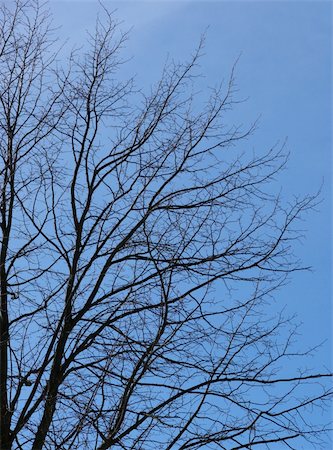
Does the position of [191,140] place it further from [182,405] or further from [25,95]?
[182,405]

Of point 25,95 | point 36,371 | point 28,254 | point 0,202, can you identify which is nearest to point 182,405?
point 36,371

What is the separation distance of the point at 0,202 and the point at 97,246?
2.50 feet

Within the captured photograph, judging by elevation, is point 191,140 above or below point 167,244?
above

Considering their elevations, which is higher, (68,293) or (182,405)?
(68,293)

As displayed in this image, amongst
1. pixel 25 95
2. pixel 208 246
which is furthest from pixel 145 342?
pixel 25 95

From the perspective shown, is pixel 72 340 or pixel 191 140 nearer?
pixel 72 340

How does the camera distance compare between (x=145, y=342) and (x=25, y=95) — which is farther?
(x=25, y=95)

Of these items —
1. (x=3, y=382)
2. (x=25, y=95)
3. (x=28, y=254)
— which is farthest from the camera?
(x=25, y=95)

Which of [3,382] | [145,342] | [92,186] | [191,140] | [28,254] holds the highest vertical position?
[191,140]

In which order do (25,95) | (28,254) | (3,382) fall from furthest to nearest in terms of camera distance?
(25,95) → (28,254) → (3,382)

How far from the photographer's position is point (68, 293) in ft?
19.6

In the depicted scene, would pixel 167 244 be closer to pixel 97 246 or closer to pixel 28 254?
pixel 97 246

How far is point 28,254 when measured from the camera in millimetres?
6332

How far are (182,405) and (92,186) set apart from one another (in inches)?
70.8
